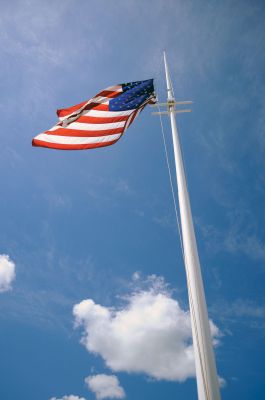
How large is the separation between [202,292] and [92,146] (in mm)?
6976

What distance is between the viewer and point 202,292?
6.55 metres

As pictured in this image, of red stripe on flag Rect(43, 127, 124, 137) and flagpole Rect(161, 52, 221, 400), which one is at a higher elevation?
red stripe on flag Rect(43, 127, 124, 137)

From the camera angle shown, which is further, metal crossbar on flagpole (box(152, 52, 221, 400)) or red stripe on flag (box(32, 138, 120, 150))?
red stripe on flag (box(32, 138, 120, 150))

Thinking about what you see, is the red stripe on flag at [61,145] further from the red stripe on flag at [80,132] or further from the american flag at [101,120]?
the red stripe on flag at [80,132]

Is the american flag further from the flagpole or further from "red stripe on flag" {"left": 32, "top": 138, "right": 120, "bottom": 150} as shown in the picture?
the flagpole

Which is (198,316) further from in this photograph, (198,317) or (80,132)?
(80,132)

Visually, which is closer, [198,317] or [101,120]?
[198,317]

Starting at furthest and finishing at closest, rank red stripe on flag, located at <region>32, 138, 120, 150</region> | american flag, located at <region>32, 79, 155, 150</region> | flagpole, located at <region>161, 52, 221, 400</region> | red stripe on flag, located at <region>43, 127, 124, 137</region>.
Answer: red stripe on flag, located at <region>43, 127, 124, 137</region> → american flag, located at <region>32, 79, 155, 150</region> → red stripe on flag, located at <region>32, 138, 120, 150</region> → flagpole, located at <region>161, 52, 221, 400</region>

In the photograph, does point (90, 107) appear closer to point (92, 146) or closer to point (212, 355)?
point (92, 146)

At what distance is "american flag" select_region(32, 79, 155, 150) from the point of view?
36.8ft

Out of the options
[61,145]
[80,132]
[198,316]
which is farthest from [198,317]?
[80,132]

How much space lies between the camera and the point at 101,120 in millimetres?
11758

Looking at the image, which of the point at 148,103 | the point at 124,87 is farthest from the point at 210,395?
the point at 124,87

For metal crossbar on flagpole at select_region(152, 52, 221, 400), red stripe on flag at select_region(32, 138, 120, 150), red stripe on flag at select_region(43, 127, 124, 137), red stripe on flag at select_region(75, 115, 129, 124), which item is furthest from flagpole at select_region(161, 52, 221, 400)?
red stripe on flag at select_region(75, 115, 129, 124)
